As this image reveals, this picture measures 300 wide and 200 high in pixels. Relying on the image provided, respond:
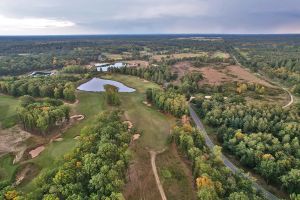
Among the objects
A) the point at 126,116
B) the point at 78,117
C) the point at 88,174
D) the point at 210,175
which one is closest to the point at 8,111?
the point at 78,117

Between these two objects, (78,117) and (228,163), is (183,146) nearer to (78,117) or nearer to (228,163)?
(228,163)

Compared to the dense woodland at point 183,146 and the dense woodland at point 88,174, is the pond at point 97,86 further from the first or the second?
the dense woodland at point 88,174

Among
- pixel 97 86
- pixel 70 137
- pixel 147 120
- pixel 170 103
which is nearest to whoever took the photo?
pixel 70 137

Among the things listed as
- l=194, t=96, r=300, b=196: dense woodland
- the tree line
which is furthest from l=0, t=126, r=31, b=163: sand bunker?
l=194, t=96, r=300, b=196: dense woodland

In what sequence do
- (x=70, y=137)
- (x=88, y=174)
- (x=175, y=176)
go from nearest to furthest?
(x=88, y=174) < (x=175, y=176) < (x=70, y=137)

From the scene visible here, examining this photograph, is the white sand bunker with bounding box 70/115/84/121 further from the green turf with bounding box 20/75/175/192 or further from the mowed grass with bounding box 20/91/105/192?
the green turf with bounding box 20/75/175/192

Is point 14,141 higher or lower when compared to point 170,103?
lower
